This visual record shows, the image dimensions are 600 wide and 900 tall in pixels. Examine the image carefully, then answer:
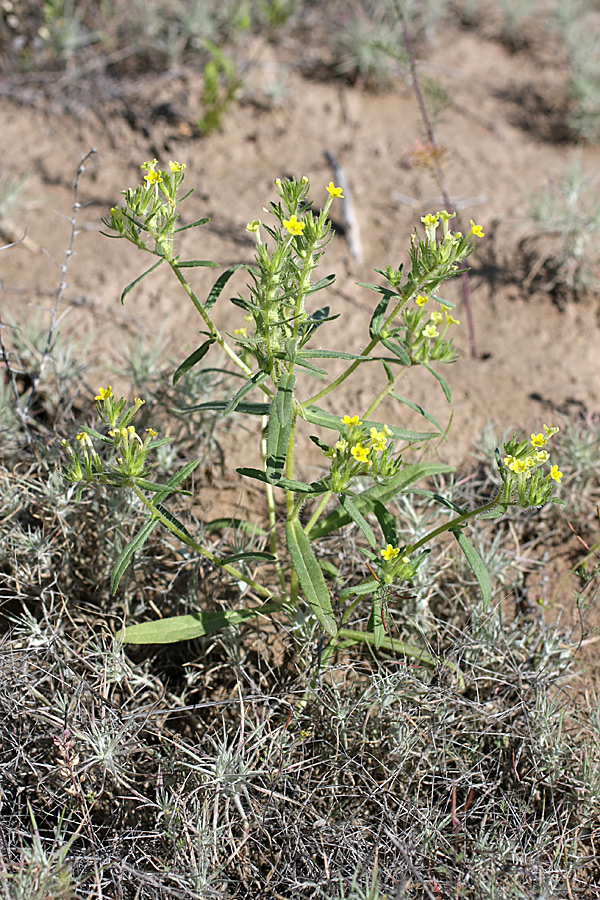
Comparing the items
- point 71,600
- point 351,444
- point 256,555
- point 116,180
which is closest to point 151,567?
point 71,600

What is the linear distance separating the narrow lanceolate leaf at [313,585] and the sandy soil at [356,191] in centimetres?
105

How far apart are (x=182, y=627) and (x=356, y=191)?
11.0 ft

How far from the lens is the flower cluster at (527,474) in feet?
6.25

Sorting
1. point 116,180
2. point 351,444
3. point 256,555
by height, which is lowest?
point 256,555

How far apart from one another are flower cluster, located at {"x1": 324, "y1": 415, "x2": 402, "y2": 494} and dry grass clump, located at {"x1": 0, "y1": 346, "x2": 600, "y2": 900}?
1.46 ft

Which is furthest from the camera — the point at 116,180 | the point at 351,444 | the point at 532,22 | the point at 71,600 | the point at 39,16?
the point at 532,22

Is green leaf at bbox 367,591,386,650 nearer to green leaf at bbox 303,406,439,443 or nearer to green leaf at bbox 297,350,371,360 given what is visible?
green leaf at bbox 303,406,439,443

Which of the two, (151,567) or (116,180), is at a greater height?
(116,180)

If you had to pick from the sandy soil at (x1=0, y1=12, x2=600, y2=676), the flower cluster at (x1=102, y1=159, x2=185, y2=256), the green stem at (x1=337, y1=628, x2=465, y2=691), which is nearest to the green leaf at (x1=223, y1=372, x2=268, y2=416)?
the flower cluster at (x1=102, y1=159, x2=185, y2=256)

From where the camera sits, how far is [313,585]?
2.11m

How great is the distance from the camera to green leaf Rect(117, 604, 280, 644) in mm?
2320

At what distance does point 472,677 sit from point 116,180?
3.90m

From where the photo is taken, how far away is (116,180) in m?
4.71

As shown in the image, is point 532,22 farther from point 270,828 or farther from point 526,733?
point 270,828
